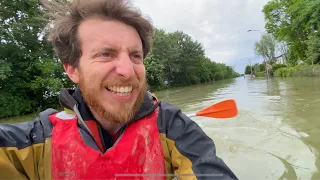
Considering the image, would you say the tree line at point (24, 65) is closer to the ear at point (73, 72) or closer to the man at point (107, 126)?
the ear at point (73, 72)

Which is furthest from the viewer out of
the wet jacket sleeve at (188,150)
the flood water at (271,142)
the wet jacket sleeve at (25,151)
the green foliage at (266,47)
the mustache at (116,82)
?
the green foliage at (266,47)

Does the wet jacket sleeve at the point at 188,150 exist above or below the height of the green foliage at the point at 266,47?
Result: below

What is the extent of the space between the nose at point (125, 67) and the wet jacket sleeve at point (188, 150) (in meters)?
0.32

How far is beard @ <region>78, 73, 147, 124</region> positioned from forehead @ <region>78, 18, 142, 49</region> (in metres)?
0.23

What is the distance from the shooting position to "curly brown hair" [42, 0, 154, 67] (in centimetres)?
167

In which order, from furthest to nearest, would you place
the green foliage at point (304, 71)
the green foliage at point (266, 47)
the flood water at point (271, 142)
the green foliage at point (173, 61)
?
1. the green foliage at point (266, 47)
2. the green foliage at point (173, 61)
3. the green foliage at point (304, 71)
4. the flood water at point (271, 142)

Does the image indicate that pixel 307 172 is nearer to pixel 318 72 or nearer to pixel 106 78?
pixel 106 78

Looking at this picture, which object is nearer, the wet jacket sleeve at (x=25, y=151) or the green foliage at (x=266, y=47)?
the wet jacket sleeve at (x=25, y=151)

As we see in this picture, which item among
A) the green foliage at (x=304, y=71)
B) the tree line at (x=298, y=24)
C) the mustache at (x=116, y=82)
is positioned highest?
the tree line at (x=298, y=24)

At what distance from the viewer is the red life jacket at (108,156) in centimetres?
143

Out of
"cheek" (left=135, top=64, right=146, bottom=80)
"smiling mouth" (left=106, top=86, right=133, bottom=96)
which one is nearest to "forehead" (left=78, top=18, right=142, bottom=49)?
"cheek" (left=135, top=64, right=146, bottom=80)

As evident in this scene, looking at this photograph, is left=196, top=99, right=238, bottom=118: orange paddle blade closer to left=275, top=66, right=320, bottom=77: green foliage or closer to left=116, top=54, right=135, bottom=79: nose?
left=116, top=54, right=135, bottom=79: nose

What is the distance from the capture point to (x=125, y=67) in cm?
153

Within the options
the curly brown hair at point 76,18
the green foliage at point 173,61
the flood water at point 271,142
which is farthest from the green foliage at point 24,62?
the curly brown hair at point 76,18
